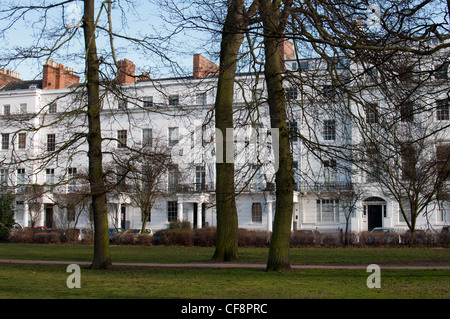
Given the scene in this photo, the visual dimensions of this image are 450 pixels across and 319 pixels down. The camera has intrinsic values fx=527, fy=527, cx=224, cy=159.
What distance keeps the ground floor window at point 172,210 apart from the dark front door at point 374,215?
17.8 meters

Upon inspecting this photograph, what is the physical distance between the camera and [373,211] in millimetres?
45000

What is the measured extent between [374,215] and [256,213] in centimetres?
1042

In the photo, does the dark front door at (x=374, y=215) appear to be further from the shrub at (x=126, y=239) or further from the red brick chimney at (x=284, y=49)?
the shrub at (x=126, y=239)

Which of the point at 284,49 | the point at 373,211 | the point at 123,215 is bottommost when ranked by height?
the point at 123,215

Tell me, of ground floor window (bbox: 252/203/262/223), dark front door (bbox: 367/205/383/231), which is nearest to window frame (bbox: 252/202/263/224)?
ground floor window (bbox: 252/203/262/223)

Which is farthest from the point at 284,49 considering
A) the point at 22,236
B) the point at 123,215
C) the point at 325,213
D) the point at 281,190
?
the point at 281,190

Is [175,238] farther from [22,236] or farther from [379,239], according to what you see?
[379,239]

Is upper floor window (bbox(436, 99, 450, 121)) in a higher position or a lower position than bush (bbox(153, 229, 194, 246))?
higher

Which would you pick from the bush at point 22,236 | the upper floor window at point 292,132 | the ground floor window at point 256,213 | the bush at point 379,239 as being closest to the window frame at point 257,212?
the ground floor window at point 256,213

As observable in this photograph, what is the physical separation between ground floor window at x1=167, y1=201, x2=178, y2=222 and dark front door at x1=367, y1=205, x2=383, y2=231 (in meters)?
17.8

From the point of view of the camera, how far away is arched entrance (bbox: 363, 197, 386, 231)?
44.6 m

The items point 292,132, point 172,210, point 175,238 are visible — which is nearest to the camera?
point 292,132

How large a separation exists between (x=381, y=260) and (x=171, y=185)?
25.3 m

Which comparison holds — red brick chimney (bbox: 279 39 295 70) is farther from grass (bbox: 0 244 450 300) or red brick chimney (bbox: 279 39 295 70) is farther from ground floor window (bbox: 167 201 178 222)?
ground floor window (bbox: 167 201 178 222)
